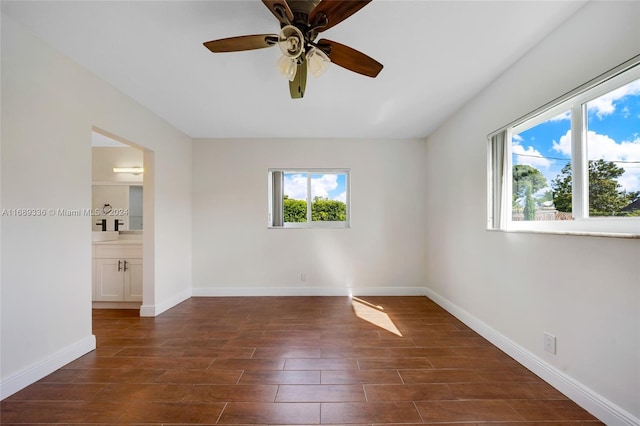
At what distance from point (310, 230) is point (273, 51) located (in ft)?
8.74

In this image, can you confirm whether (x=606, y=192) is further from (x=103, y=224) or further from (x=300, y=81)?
(x=103, y=224)

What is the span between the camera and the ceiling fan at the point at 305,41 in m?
1.45

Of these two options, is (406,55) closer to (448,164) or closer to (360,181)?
(448,164)

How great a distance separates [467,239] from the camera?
3.11m

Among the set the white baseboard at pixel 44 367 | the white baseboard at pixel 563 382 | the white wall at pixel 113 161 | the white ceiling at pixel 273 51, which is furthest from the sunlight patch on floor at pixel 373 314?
the white wall at pixel 113 161

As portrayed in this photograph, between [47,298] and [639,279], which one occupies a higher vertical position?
[639,279]

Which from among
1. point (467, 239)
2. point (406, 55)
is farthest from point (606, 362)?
point (406, 55)

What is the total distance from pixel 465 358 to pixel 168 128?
13.5ft

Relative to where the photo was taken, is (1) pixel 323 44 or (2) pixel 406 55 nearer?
(1) pixel 323 44

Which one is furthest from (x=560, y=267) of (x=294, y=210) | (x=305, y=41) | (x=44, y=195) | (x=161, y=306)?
(x=161, y=306)

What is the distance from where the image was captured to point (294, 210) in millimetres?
4539

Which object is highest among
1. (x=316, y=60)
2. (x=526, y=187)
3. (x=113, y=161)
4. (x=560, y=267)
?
(x=316, y=60)

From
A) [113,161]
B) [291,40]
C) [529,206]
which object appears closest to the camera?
[291,40]

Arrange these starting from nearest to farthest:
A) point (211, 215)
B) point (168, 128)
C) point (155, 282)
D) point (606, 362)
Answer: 1. point (606, 362)
2. point (155, 282)
3. point (168, 128)
4. point (211, 215)
